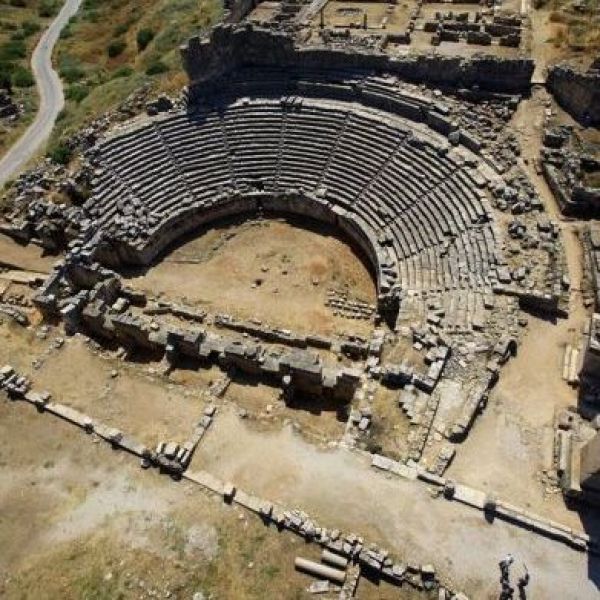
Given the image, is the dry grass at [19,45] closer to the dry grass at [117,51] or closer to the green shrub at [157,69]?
the dry grass at [117,51]

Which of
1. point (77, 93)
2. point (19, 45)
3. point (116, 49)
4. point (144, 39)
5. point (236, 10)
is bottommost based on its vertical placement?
point (77, 93)

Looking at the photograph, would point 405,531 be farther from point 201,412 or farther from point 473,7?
point 473,7

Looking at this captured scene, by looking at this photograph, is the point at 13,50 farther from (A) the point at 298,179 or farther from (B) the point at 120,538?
(B) the point at 120,538

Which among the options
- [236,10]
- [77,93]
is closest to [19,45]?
[77,93]

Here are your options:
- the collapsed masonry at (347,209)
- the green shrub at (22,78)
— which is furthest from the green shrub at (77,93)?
the collapsed masonry at (347,209)

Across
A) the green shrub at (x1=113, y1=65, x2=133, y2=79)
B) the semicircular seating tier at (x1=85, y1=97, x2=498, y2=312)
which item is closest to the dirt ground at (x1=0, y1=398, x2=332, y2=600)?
the semicircular seating tier at (x1=85, y1=97, x2=498, y2=312)

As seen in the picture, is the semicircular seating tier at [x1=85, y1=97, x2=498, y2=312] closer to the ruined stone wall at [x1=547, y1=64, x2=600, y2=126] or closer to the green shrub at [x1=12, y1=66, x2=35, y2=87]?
the ruined stone wall at [x1=547, y1=64, x2=600, y2=126]

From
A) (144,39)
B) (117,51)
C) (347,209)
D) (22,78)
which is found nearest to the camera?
(347,209)
